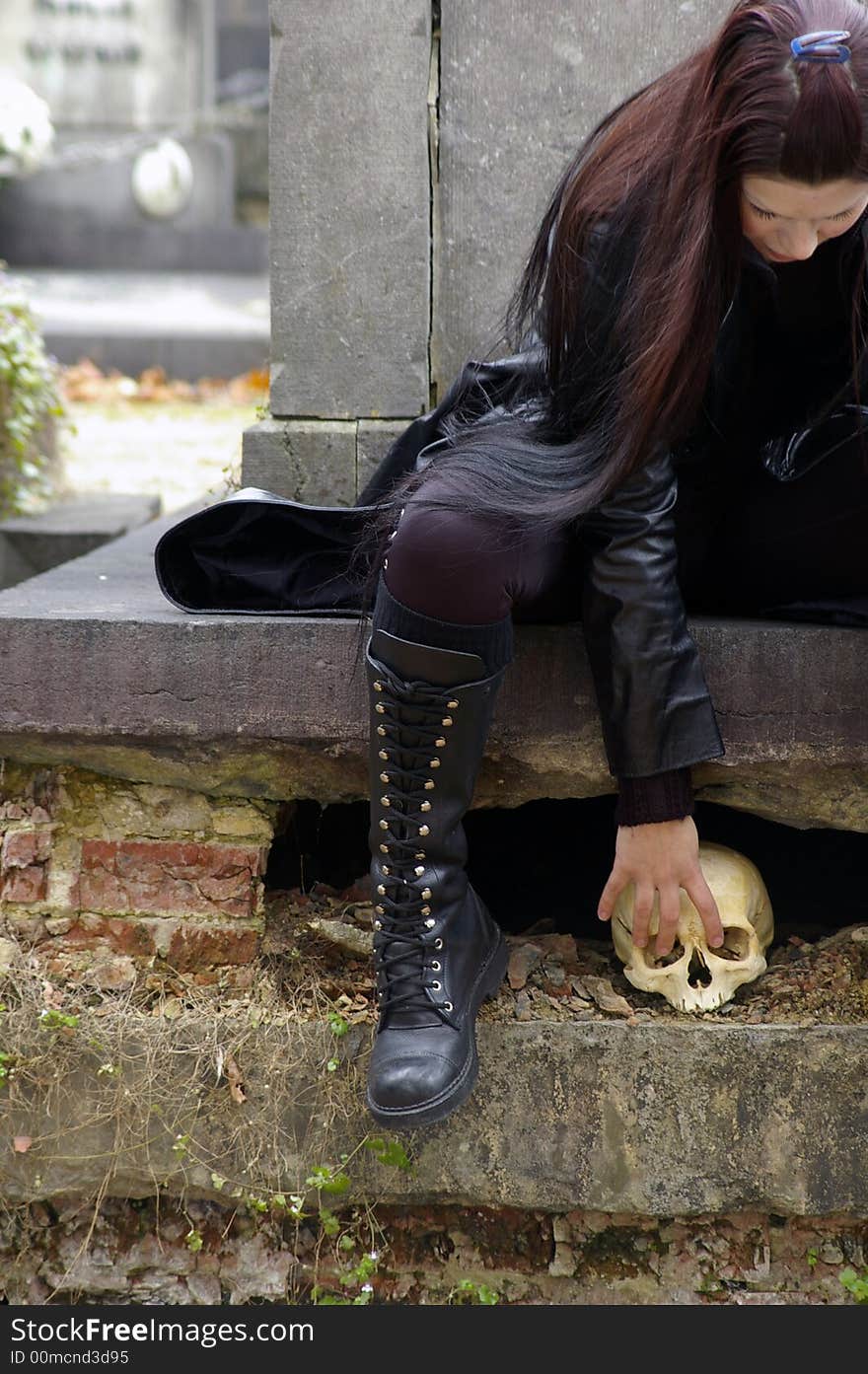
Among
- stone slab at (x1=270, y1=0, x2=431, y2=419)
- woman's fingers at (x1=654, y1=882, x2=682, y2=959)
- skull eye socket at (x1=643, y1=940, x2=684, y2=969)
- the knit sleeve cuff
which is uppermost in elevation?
stone slab at (x1=270, y1=0, x2=431, y2=419)

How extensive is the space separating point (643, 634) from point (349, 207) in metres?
1.24

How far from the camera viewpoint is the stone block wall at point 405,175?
2.66 metres

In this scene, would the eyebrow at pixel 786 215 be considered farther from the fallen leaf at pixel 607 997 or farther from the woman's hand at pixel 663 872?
the fallen leaf at pixel 607 997

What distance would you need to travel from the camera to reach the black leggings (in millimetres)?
1987

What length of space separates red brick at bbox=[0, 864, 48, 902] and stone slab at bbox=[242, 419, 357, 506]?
92 centimetres

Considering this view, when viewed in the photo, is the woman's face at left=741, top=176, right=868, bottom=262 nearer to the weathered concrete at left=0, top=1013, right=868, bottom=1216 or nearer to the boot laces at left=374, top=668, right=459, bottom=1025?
the boot laces at left=374, top=668, right=459, bottom=1025

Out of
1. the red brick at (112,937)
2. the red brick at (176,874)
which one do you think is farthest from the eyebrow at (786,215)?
the red brick at (112,937)

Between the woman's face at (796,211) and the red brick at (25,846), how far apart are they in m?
1.59

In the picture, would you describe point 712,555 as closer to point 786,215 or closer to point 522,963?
point 786,215

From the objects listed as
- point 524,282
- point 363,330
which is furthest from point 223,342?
point 524,282

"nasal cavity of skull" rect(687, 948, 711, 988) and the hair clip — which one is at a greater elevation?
the hair clip

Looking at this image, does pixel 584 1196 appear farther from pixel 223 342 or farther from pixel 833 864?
pixel 223 342

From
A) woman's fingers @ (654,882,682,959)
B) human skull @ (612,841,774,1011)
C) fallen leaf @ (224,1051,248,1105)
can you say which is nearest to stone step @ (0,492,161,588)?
fallen leaf @ (224,1051,248,1105)

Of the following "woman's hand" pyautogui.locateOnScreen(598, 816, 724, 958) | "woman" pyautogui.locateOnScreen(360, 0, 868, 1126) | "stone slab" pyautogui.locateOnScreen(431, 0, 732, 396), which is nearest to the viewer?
"woman" pyautogui.locateOnScreen(360, 0, 868, 1126)
